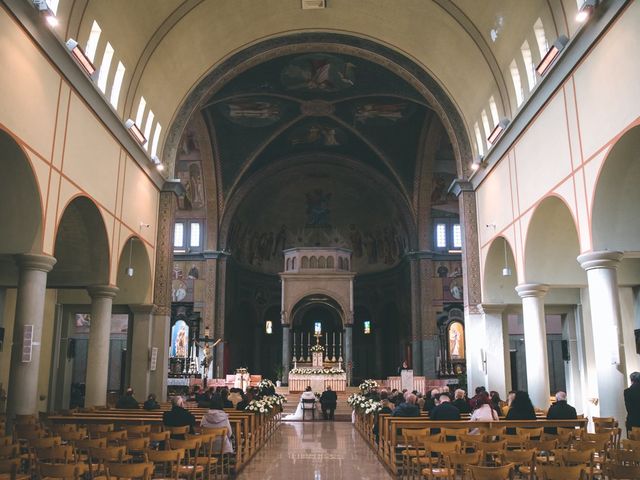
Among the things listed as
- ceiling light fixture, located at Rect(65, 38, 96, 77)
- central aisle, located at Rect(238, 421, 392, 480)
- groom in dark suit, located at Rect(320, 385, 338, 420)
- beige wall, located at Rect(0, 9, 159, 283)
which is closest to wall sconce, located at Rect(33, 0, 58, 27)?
beige wall, located at Rect(0, 9, 159, 283)

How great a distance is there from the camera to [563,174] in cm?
1409

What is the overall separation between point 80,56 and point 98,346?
26.6 feet

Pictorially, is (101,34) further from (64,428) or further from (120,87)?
(64,428)

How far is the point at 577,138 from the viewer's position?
13.3 metres

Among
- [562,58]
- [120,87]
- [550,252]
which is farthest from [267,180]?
[562,58]

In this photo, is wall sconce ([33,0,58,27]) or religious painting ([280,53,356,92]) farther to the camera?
religious painting ([280,53,356,92])

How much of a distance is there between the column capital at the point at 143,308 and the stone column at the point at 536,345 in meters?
11.9

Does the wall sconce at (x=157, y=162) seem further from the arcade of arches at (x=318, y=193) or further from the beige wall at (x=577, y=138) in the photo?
the beige wall at (x=577, y=138)

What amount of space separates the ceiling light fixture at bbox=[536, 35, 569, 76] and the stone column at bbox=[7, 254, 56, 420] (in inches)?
469

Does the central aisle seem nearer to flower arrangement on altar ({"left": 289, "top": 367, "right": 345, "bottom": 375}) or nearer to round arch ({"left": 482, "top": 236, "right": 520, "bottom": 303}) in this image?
round arch ({"left": 482, "top": 236, "right": 520, "bottom": 303})

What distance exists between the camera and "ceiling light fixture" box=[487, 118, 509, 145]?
18094 mm

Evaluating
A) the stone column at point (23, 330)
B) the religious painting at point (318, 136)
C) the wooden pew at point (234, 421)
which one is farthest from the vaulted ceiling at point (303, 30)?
the religious painting at point (318, 136)

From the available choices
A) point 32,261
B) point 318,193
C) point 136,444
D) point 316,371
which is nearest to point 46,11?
point 32,261

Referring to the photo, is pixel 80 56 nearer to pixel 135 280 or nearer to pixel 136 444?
pixel 135 280
